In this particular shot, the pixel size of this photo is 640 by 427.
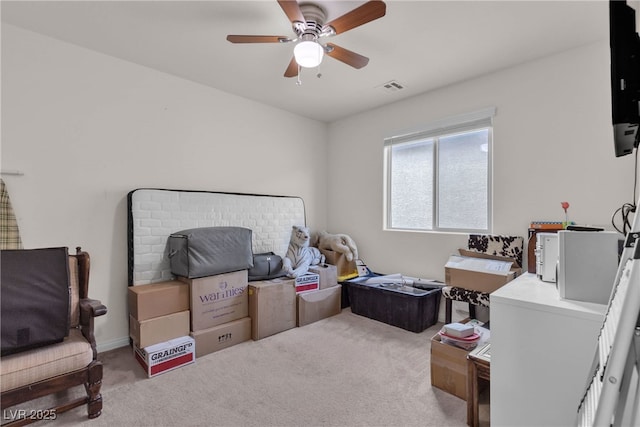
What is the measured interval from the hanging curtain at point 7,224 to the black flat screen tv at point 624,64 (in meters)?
3.36

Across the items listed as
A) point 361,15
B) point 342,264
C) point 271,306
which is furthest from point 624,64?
point 342,264

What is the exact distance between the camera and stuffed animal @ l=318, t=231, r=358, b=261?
12.2 ft

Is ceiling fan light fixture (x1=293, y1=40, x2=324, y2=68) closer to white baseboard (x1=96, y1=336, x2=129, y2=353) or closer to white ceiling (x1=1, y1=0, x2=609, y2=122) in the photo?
white ceiling (x1=1, y1=0, x2=609, y2=122)

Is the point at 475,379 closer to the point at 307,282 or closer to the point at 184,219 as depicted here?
the point at 307,282

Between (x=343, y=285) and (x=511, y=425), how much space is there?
2.42 metres

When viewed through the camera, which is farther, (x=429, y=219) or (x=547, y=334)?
(x=429, y=219)

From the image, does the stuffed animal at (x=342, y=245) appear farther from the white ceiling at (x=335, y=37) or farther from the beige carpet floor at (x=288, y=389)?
the white ceiling at (x=335, y=37)

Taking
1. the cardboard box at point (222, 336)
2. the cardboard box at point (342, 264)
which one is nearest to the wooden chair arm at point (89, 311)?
the cardboard box at point (222, 336)

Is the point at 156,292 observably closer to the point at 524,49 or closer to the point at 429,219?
the point at 429,219

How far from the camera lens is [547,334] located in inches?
46.9

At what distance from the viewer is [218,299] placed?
2.62 m

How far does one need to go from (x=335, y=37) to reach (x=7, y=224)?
2.74m

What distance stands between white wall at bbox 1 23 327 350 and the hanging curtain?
0.08m

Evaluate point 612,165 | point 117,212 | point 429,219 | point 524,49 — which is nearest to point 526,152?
point 612,165
